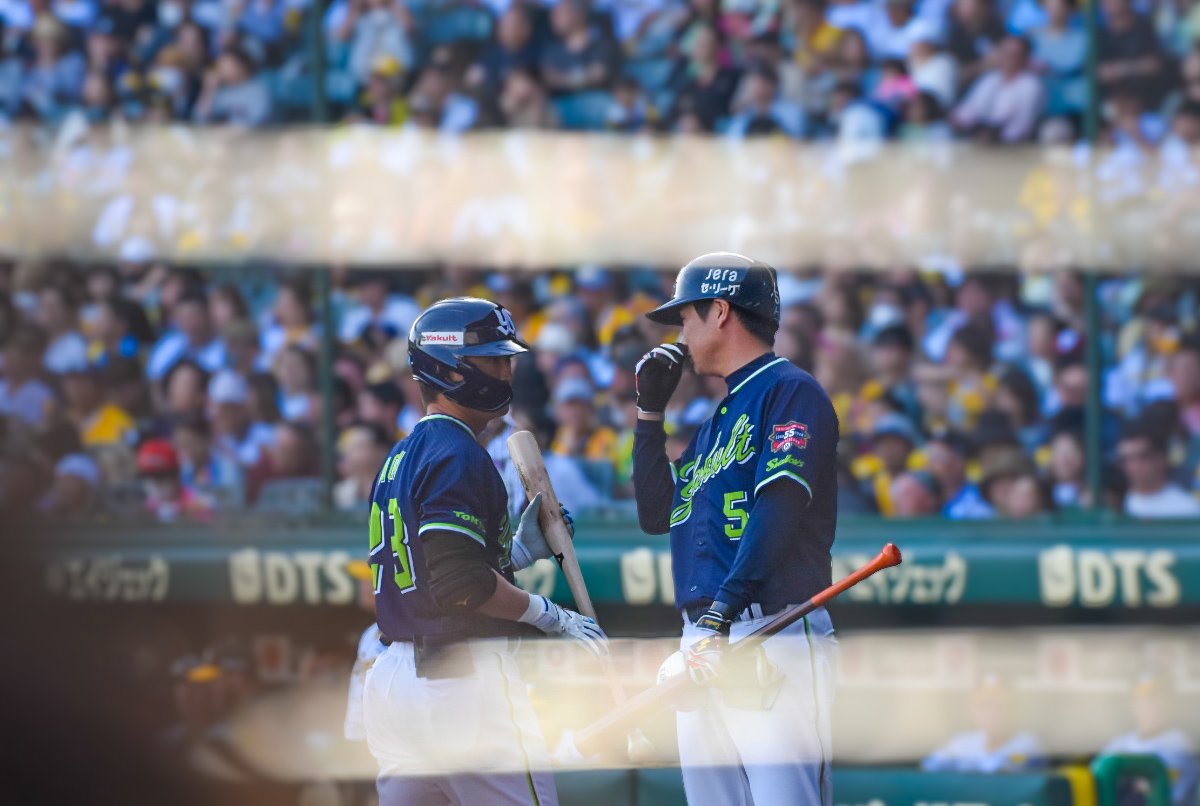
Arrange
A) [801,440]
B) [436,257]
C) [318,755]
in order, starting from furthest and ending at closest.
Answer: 1. [436,257]
2. [318,755]
3. [801,440]

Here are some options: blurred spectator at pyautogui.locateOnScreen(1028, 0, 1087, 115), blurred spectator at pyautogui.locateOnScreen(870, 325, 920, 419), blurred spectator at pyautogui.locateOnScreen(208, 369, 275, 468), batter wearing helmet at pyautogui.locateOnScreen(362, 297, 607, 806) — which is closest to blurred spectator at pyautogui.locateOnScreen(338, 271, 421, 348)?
blurred spectator at pyautogui.locateOnScreen(208, 369, 275, 468)

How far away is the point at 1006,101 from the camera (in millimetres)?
4812

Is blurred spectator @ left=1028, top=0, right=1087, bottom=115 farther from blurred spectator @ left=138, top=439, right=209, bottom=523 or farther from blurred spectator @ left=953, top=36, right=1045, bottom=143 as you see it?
blurred spectator @ left=138, top=439, right=209, bottom=523

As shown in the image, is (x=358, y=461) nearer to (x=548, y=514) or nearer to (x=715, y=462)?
(x=548, y=514)

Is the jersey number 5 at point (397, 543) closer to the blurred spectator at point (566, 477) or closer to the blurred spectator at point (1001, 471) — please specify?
the blurred spectator at point (566, 477)

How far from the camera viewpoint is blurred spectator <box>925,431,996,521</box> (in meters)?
4.14

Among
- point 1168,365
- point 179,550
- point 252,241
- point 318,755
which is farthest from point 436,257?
point 1168,365

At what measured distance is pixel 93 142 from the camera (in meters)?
5.63

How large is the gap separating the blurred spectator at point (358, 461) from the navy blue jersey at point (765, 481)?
5.73 feet

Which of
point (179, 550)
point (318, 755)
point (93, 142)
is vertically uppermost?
point (93, 142)

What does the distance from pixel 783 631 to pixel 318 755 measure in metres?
1.93

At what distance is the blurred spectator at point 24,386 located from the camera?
15.9 feet

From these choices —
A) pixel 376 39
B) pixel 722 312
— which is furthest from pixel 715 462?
pixel 376 39

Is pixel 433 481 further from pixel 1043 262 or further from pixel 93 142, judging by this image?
pixel 93 142
